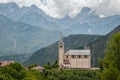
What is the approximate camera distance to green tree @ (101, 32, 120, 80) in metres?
40.2

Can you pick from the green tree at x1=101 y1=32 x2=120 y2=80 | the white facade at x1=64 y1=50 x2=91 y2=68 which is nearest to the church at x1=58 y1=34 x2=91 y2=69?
the white facade at x1=64 y1=50 x2=91 y2=68

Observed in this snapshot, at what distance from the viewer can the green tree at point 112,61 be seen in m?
40.2

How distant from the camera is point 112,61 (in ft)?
134

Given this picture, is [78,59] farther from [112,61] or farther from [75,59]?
[112,61]

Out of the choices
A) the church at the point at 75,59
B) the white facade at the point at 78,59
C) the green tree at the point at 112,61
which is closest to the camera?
the green tree at the point at 112,61

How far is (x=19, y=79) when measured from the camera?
107 m

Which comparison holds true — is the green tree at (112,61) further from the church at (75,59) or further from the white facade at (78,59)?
the white facade at (78,59)

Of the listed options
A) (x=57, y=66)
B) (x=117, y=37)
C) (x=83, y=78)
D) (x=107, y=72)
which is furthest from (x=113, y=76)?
(x=57, y=66)

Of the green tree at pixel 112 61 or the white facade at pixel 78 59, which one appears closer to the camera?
the green tree at pixel 112 61

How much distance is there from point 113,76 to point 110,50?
3.19 metres

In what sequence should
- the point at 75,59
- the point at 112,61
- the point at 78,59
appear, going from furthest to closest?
the point at 75,59, the point at 78,59, the point at 112,61

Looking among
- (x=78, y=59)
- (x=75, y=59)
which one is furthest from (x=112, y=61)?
(x=75, y=59)

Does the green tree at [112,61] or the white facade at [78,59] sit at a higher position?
the white facade at [78,59]

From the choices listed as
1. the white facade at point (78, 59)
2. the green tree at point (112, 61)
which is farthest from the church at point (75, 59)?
the green tree at point (112, 61)
